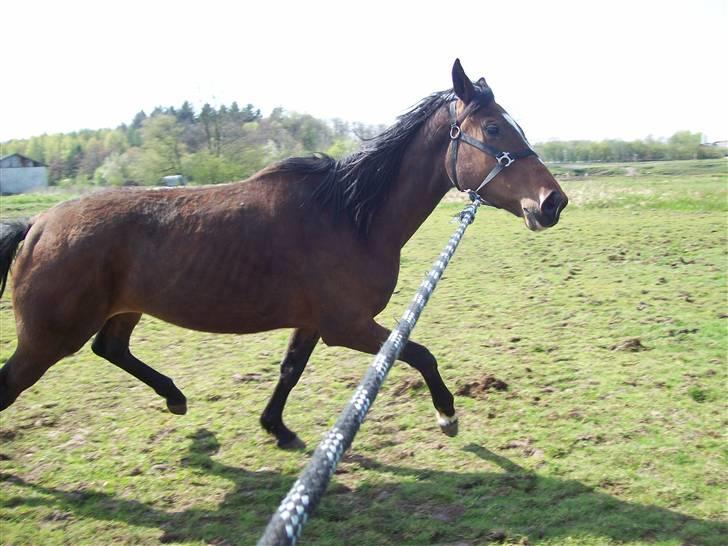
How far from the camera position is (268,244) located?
395cm

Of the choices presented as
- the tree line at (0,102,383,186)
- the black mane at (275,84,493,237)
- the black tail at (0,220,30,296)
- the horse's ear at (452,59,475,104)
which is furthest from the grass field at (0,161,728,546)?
the tree line at (0,102,383,186)

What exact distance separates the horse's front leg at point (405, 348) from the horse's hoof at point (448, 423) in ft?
0.12

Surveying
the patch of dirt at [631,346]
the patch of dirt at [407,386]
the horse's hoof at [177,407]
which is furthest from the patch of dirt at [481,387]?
the horse's hoof at [177,407]

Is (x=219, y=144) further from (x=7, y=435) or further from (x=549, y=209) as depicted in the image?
(x=549, y=209)

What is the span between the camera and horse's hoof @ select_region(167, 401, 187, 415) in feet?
14.9

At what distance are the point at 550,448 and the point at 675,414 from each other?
1.10m

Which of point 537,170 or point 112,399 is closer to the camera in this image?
point 537,170

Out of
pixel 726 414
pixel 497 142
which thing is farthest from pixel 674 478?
pixel 497 142

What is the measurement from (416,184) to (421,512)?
2.07 meters

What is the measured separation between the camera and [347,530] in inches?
127

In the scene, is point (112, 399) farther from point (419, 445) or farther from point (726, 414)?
point (726, 414)

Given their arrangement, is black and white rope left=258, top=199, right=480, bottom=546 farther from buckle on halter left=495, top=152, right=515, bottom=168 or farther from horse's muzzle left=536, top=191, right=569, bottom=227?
buckle on halter left=495, top=152, right=515, bottom=168

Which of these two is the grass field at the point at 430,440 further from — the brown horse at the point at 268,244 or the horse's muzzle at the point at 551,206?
the horse's muzzle at the point at 551,206

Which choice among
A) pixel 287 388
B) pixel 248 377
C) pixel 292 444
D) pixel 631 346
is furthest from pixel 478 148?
pixel 631 346
